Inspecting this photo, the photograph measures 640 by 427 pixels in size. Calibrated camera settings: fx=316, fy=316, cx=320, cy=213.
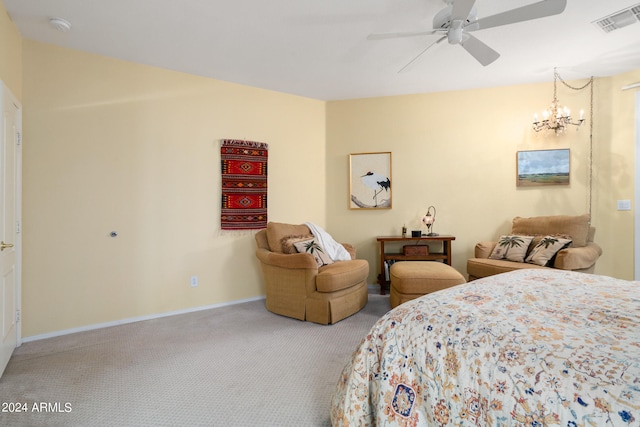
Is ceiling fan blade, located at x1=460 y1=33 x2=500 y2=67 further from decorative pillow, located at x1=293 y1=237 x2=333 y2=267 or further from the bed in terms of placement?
decorative pillow, located at x1=293 y1=237 x2=333 y2=267

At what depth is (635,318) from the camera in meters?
1.04

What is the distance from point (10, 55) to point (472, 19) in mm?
3453

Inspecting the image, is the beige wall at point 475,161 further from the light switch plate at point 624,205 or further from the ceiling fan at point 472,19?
the ceiling fan at point 472,19

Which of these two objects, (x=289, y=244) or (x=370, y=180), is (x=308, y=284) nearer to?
(x=289, y=244)

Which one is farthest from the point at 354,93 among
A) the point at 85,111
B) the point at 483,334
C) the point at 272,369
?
the point at 483,334

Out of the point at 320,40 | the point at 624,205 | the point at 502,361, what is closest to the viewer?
the point at 502,361

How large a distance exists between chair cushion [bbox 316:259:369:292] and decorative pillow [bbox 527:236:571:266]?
67.8 inches

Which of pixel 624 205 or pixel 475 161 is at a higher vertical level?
pixel 475 161

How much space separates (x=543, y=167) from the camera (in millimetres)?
3865

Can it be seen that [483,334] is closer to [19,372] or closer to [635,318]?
[635,318]

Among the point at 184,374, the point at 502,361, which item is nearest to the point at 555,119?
the point at 502,361

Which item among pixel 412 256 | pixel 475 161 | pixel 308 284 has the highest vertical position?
pixel 475 161

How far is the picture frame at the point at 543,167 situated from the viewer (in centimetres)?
381

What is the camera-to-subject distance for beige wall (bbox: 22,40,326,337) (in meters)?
2.73
